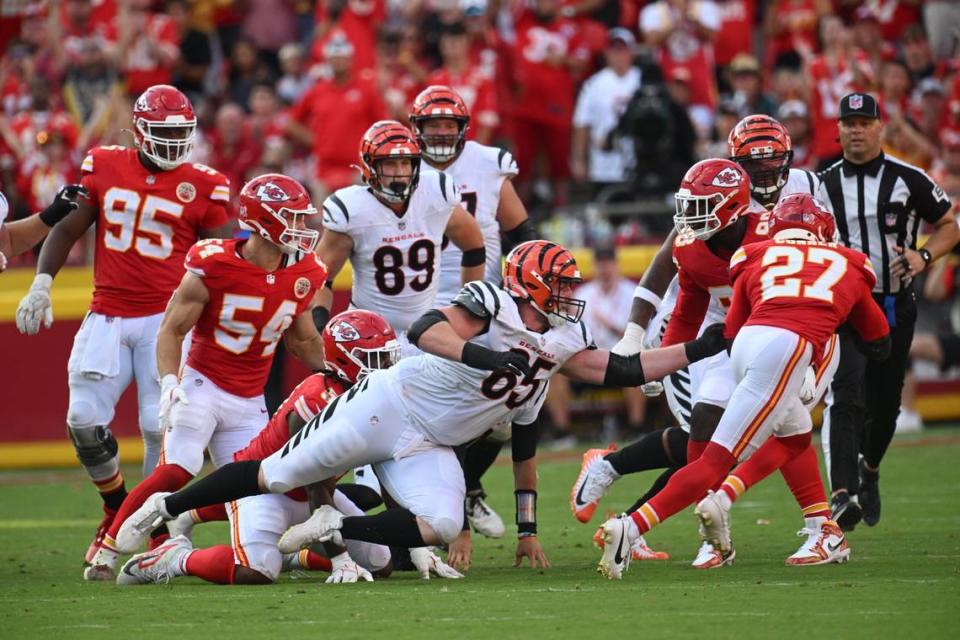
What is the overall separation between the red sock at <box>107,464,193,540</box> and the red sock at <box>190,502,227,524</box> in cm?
15

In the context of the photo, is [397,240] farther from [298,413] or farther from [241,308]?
[298,413]

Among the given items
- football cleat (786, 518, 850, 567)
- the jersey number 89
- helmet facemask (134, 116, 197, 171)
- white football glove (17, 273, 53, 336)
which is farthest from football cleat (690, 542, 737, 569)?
white football glove (17, 273, 53, 336)

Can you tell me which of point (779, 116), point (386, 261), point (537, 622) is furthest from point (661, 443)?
point (779, 116)

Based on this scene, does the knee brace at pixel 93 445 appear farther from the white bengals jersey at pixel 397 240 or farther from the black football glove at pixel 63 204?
the white bengals jersey at pixel 397 240

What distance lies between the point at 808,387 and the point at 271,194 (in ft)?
8.15

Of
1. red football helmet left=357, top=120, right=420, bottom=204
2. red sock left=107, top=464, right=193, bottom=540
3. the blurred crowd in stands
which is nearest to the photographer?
red sock left=107, top=464, right=193, bottom=540

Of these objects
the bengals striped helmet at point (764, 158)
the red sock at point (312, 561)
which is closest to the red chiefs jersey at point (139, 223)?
the red sock at point (312, 561)

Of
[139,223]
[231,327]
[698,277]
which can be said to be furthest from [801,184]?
[139,223]

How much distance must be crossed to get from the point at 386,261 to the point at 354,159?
5.90 meters

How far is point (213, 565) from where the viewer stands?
21.7 ft

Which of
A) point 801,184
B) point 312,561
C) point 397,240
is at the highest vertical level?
point 801,184

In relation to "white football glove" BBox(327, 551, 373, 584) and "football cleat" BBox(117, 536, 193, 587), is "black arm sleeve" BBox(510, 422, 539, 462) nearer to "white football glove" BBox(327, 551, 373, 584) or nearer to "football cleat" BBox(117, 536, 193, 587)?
"white football glove" BBox(327, 551, 373, 584)

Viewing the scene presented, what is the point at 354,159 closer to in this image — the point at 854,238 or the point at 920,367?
the point at 920,367

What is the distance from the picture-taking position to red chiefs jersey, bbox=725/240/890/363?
20.9 ft
